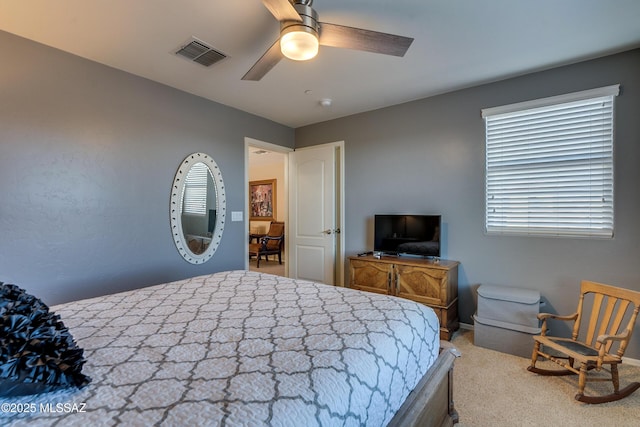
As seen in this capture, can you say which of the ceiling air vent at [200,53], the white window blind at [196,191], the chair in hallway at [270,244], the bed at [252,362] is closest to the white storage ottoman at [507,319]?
the bed at [252,362]

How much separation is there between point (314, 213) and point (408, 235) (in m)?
1.43

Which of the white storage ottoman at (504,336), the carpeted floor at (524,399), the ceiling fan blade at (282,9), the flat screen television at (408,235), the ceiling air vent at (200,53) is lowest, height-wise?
the carpeted floor at (524,399)

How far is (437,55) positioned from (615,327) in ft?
7.80

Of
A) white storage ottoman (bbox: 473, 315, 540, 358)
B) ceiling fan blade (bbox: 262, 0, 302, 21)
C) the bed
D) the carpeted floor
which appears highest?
ceiling fan blade (bbox: 262, 0, 302, 21)

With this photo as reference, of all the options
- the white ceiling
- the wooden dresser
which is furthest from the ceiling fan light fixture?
the wooden dresser

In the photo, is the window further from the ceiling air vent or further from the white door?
the ceiling air vent

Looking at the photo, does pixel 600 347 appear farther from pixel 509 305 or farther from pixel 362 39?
pixel 362 39

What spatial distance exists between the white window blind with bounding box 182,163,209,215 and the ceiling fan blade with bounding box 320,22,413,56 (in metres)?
2.08

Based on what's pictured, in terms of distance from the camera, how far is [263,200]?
7.67m

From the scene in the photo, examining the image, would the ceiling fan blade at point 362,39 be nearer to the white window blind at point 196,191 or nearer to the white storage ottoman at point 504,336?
the white window blind at point 196,191

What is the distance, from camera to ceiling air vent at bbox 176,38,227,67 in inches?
90.2

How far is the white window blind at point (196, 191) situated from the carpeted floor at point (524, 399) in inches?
114

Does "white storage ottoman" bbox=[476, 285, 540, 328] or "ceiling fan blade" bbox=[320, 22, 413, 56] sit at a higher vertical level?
"ceiling fan blade" bbox=[320, 22, 413, 56]

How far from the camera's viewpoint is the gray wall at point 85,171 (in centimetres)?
215
